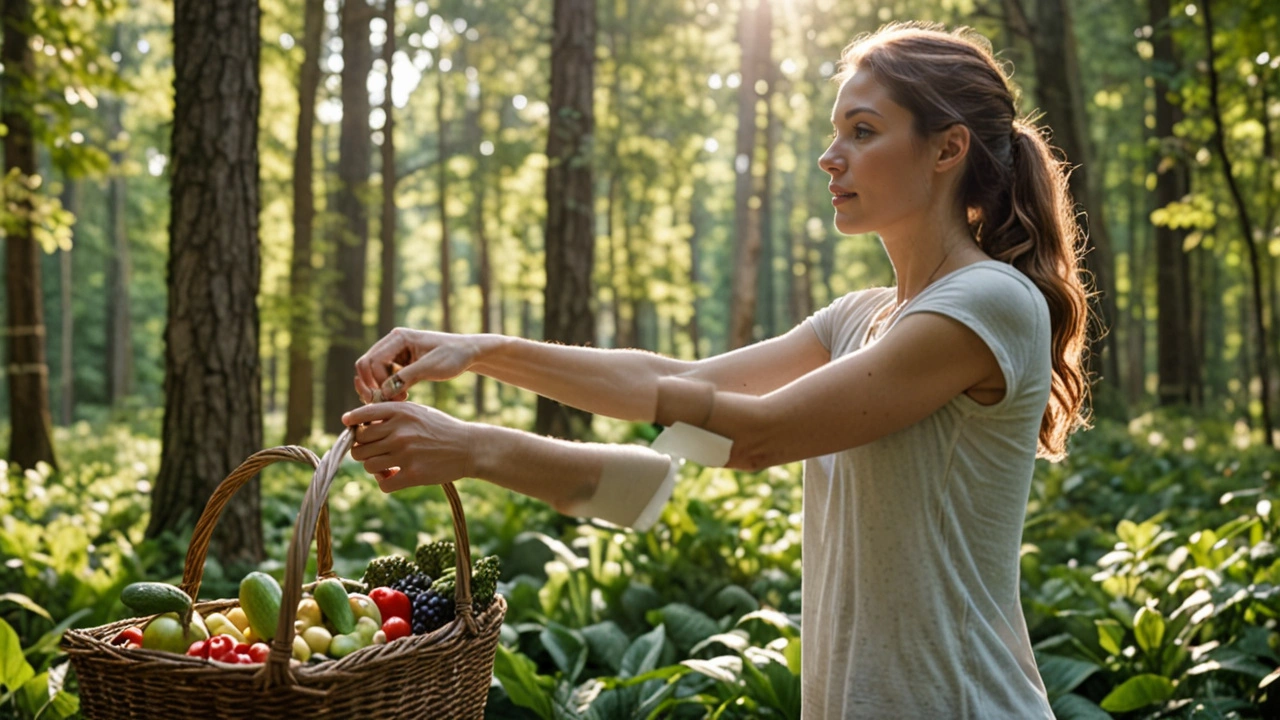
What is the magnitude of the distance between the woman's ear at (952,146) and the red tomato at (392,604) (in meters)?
1.55

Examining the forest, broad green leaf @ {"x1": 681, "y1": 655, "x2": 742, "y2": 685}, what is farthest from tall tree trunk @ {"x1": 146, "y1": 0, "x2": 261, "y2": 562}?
broad green leaf @ {"x1": 681, "y1": 655, "x2": 742, "y2": 685}

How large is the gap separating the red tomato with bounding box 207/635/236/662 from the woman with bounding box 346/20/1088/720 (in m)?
0.57

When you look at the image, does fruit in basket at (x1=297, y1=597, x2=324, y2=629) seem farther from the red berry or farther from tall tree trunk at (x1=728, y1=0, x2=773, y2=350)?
tall tree trunk at (x1=728, y1=0, x2=773, y2=350)

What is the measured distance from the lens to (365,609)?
243cm

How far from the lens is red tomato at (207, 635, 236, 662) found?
2.10 m

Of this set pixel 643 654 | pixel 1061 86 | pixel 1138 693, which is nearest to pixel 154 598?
pixel 643 654

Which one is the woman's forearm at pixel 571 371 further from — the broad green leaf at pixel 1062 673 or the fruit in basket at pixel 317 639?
the broad green leaf at pixel 1062 673

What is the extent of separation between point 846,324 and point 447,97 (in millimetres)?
30867

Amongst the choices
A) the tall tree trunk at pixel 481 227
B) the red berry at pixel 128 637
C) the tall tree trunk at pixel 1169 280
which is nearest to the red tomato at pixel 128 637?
the red berry at pixel 128 637

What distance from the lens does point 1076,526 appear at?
22.8 ft

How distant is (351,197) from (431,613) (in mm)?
13880

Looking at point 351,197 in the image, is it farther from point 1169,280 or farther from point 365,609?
point 365,609

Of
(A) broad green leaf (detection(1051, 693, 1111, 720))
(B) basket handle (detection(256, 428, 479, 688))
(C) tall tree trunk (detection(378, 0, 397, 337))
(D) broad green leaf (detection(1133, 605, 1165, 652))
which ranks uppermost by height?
(C) tall tree trunk (detection(378, 0, 397, 337))

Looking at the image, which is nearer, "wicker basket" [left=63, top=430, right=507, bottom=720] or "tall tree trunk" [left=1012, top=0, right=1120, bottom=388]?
"wicker basket" [left=63, top=430, right=507, bottom=720]
